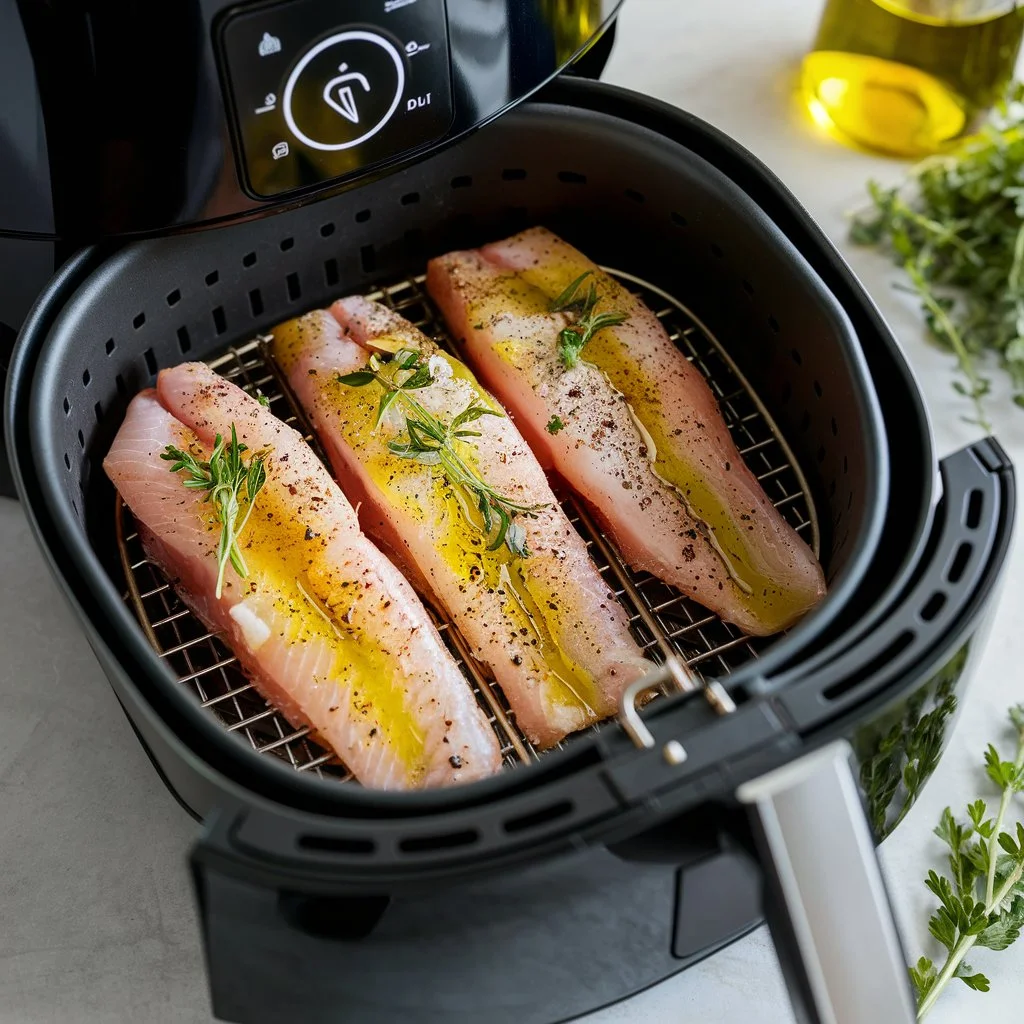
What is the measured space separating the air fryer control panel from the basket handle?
64cm

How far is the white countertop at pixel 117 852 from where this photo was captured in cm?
120

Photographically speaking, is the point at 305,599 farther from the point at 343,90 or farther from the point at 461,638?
the point at 343,90

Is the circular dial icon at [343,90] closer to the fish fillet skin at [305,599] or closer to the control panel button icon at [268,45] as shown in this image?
the control panel button icon at [268,45]

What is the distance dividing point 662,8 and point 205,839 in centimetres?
158

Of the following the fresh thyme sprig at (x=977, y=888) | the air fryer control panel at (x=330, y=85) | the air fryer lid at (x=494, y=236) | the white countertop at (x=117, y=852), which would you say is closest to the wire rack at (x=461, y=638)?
the air fryer lid at (x=494, y=236)

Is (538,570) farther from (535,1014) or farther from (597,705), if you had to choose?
(535,1014)

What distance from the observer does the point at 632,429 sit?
139 cm

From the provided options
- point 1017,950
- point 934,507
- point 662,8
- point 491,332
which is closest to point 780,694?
point 934,507

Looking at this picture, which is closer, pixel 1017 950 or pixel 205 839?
pixel 205 839

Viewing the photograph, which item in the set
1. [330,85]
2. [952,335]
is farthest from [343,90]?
[952,335]

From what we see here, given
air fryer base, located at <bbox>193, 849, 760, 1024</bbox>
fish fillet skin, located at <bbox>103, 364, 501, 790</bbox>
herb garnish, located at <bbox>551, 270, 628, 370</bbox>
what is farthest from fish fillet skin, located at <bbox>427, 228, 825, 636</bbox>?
air fryer base, located at <bbox>193, 849, 760, 1024</bbox>

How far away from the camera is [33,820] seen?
1291mm

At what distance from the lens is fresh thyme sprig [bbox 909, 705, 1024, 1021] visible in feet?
3.92

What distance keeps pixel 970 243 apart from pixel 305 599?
1015mm
